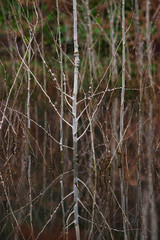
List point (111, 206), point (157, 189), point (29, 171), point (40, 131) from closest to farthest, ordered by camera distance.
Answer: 1. point (111, 206)
2. point (157, 189)
3. point (29, 171)
4. point (40, 131)

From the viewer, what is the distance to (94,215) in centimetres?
229

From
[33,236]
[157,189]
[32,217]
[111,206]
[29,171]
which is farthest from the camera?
[29,171]

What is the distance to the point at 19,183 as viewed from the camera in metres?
2.82

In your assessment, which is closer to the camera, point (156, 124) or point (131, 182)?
point (131, 182)

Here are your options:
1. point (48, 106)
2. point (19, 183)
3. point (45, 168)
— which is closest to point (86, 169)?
point (45, 168)

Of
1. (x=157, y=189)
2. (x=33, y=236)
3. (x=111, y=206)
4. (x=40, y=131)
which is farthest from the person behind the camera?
(x=40, y=131)

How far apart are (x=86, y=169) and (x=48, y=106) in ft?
9.61

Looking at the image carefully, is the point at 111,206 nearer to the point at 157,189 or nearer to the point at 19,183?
the point at 157,189

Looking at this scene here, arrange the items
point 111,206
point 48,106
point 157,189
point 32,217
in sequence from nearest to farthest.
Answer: point 32,217 < point 111,206 < point 157,189 < point 48,106

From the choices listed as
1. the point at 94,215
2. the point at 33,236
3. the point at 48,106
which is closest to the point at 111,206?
the point at 94,215

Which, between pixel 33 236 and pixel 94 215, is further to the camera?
pixel 94 215

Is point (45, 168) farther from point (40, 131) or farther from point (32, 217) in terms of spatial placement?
point (40, 131)

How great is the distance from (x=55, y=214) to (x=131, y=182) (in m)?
0.64

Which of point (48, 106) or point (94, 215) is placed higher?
point (48, 106)
